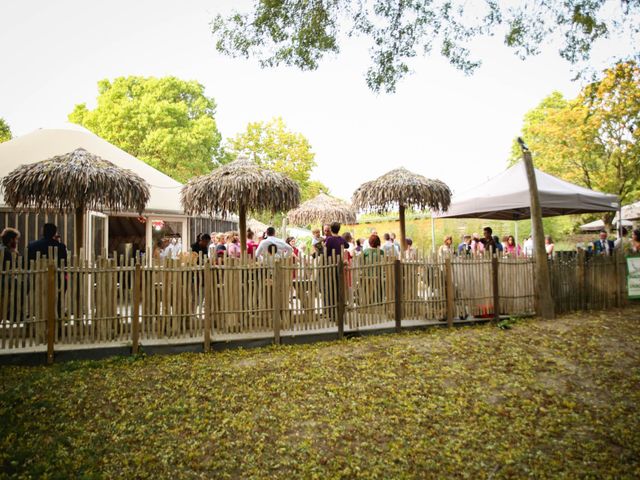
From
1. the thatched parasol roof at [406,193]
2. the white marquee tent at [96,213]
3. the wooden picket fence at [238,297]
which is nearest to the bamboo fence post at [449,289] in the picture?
the wooden picket fence at [238,297]

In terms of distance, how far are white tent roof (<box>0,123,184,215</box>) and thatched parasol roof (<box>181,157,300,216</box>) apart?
4.47 metres

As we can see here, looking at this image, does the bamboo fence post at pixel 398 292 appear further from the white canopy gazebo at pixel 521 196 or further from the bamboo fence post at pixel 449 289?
the white canopy gazebo at pixel 521 196

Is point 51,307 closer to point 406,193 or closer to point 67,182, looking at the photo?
point 67,182

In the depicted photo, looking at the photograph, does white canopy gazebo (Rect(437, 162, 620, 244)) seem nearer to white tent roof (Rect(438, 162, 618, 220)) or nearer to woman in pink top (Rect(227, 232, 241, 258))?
white tent roof (Rect(438, 162, 618, 220))

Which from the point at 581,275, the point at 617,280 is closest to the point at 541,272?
the point at 581,275

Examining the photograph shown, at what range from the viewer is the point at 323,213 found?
56.0 feet

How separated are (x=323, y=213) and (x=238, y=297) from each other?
403 inches

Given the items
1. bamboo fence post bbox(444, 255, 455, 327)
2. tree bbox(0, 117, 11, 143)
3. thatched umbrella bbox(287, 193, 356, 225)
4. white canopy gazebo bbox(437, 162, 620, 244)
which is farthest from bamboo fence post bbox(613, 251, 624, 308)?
tree bbox(0, 117, 11, 143)

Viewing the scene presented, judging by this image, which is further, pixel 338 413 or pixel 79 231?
pixel 79 231

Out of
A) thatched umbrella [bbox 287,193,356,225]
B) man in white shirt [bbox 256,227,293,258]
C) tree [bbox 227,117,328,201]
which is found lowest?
man in white shirt [bbox 256,227,293,258]

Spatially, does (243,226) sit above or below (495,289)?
above

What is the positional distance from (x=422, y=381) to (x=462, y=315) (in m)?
3.26

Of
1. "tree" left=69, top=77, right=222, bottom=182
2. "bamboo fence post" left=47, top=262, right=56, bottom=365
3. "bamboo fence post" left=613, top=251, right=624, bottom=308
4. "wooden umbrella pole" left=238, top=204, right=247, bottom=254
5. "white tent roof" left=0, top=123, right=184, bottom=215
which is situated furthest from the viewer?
"tree" left=69, top=77, right=222, bottom=182

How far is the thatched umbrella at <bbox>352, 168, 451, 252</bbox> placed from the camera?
11617 millimetres
